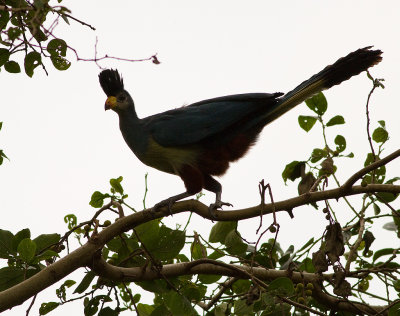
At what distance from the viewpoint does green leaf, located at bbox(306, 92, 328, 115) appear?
12.3 feet

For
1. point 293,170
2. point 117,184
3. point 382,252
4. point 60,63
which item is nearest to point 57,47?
point 60,63

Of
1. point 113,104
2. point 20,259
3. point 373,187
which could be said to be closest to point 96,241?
point 20,259

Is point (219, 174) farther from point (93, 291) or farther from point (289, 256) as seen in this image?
point (93, 291)

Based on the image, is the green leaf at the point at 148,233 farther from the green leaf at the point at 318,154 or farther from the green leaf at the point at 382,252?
the green leaf at the point at 382,252

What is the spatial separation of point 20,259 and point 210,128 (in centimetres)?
196

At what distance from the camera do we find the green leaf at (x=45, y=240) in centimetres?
287

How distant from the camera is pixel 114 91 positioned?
477 centimetres

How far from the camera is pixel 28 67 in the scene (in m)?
3.04

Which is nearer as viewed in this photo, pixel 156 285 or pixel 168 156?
pixel 156 285

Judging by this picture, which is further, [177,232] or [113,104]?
[113,104]

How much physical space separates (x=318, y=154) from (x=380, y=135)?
0.41 m

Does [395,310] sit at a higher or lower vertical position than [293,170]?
lower

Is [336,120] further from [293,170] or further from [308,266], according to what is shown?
[308,266]

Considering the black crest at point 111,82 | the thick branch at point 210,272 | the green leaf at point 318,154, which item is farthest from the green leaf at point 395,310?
the black crest at point 111,82
